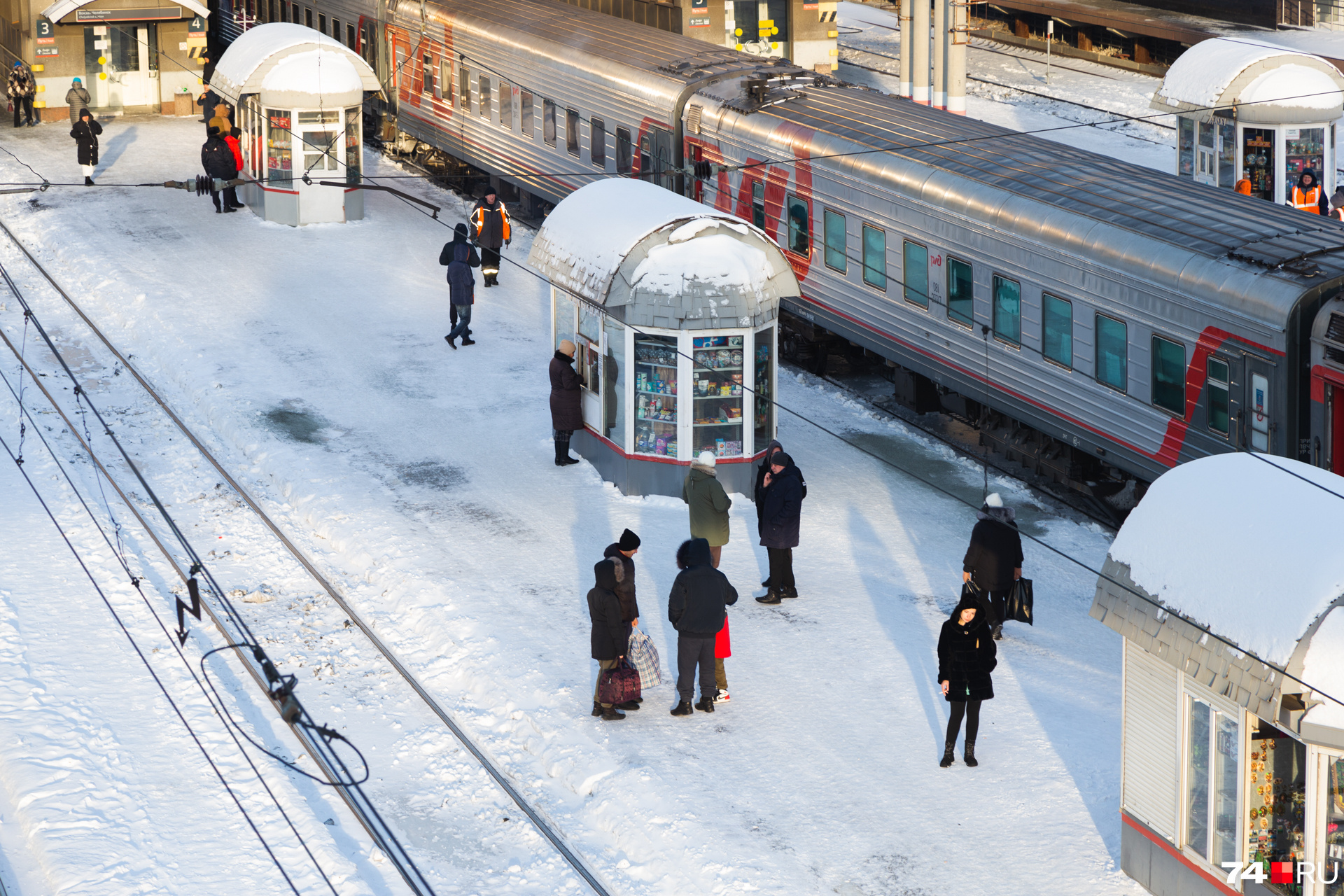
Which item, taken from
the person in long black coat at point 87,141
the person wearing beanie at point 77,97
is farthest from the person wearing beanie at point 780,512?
the person wearing beanie at point 77,97

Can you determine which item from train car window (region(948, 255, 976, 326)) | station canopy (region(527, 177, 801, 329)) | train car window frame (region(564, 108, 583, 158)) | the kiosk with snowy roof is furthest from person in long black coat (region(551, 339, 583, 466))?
train car window frame (region(564, 108, 583, 158))

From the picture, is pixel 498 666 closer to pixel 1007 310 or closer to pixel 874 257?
pixel 1007 310

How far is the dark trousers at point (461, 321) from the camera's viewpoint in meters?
25.0

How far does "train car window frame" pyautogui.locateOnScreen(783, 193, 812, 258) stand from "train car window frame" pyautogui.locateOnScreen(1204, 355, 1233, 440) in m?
7.75

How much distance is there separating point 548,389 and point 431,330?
9.65ft

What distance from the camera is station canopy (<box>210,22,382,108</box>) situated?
31188 mm

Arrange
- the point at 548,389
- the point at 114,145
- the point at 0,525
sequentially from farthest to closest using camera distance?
the point at 114,145 < the point at 548,389 < the point at 0,525

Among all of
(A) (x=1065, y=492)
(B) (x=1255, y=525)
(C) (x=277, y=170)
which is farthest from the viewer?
(C) (x=277, y=170)

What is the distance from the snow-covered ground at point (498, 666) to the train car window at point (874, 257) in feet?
5.55

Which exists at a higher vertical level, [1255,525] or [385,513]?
[1255,525]

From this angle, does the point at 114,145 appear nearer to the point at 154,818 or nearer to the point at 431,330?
the point at 431,330

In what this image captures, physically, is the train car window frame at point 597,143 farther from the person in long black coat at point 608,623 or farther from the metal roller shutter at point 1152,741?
the metal roller shutter at point 1152,741

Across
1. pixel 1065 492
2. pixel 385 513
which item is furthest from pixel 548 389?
pixel 1065 492

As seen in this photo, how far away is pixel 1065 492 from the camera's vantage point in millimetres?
20406
